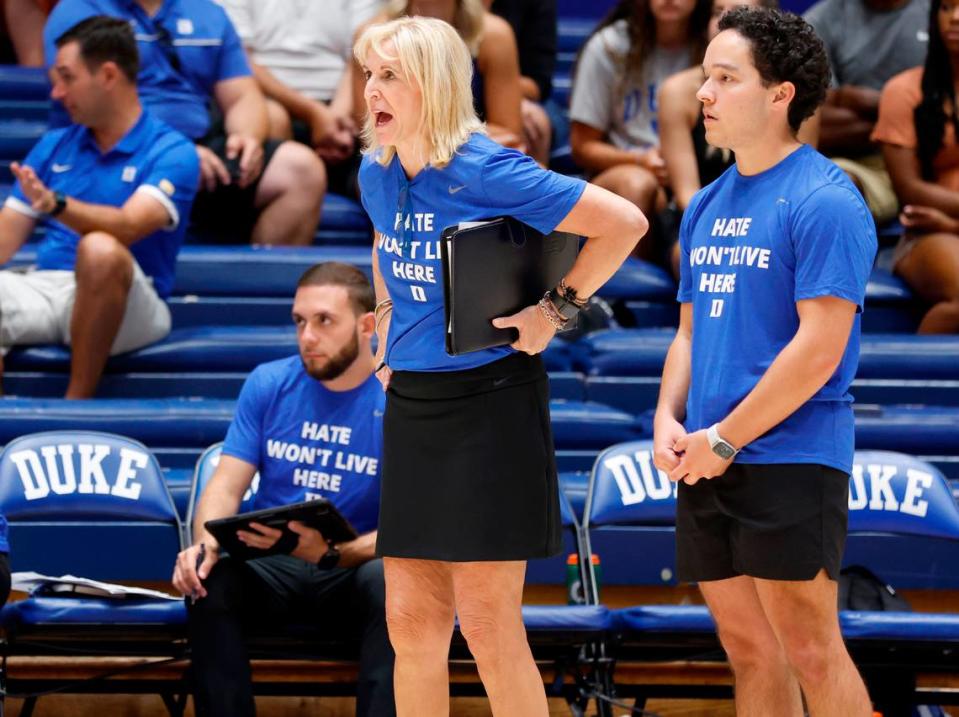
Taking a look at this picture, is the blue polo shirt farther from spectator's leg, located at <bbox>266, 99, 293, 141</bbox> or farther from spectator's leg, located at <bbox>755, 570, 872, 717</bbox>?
spectator's leg, located at <bbox>755, 570, 872, 717</bbox>

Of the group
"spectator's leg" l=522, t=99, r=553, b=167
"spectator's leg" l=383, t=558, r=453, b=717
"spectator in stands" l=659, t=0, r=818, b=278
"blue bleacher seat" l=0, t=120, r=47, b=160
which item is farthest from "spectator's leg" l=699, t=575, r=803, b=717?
"blue bleacher seat" l=0, t=120, r=47, b=160

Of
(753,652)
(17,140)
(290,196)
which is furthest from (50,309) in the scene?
(753,652)

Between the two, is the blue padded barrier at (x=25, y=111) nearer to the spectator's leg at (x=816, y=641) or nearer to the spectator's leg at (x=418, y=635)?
the spectator's leg at (x=418, y=635)

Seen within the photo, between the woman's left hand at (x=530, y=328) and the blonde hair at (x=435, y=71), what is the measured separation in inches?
12.6

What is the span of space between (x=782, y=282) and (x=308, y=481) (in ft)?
5.48

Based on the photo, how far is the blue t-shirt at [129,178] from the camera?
5105mm

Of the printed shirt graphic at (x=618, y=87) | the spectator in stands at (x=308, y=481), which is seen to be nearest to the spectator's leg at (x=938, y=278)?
the printed shirt graphic at (x=618, y=87)

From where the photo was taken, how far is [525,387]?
2980 mm

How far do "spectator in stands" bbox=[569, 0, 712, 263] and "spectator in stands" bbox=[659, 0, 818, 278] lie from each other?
0.88 ft

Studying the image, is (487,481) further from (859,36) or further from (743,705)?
(859,36)

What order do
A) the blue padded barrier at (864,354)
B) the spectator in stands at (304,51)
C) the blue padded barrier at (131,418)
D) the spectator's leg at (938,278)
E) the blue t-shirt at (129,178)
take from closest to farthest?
the blue padded barrier at (131,418), the blue t-shirt at (129,178), the blue padded barrier at (864,354), the spectator's leg at (938,278), the spectator in stands at (304,51)

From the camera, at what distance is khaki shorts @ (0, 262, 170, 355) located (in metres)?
5.00

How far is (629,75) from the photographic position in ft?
19.8

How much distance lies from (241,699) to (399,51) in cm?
168
